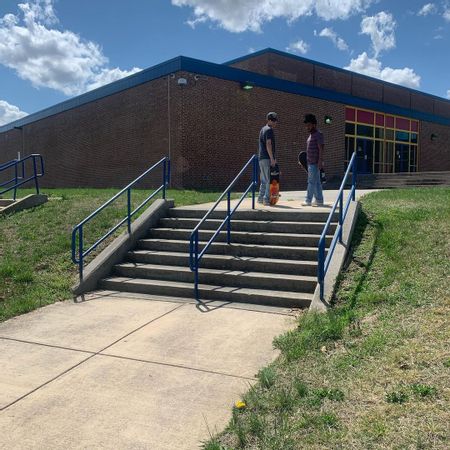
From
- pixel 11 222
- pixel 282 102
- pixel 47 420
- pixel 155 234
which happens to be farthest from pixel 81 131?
pixel 47 420

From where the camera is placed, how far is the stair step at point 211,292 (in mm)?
5820

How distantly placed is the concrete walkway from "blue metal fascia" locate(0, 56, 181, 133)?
1301cm

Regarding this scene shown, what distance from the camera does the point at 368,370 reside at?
3.58 m

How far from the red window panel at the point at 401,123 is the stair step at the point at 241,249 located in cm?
2289

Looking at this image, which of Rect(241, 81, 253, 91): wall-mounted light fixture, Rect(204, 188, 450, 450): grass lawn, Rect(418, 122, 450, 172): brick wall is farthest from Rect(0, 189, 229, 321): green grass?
Rect(418, 122, 450, 172): brick wall

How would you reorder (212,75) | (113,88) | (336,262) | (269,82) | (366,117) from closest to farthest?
(336,262)
(212,75)
(269,82)
(113,88)
(366,117)

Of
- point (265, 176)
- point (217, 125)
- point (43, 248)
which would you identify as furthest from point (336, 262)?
point (217, 125)

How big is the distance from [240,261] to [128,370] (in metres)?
3.04

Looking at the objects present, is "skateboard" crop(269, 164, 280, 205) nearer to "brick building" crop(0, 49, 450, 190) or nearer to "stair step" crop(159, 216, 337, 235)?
"stair step" crop(159, 216, 337, 235)

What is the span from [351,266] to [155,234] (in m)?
3.61

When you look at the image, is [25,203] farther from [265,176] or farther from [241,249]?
[241,249]

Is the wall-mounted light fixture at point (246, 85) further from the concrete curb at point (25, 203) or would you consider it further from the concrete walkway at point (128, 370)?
the concrete walkway at point (128, 370)

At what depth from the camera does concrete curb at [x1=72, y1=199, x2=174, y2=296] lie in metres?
6.92

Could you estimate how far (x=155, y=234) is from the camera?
824 centimetres
